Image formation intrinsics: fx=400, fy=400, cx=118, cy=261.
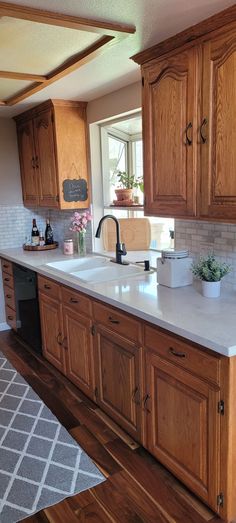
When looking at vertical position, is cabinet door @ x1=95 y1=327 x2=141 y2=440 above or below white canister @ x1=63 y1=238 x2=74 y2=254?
below

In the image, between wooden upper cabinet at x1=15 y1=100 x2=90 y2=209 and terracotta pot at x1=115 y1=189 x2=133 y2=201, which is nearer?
terracotta pot at x1=115 y1=189 x2=133 y2=201

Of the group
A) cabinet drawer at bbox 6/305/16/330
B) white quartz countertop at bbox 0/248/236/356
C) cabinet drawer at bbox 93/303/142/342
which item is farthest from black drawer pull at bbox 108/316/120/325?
cabinet drawer at bbox 6/305/16/330

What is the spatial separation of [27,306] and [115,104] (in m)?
1.85

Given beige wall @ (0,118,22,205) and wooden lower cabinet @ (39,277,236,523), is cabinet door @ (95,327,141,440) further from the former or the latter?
beige wall @ (0,118,22,205)

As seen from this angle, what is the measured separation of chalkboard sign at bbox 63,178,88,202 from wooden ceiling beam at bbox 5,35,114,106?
0.76m

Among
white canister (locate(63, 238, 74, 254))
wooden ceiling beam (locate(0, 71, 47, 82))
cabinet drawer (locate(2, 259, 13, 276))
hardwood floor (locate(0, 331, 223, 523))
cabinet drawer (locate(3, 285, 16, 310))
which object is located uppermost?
wooden ceiling beam (locate(0, 71, 47, 82))

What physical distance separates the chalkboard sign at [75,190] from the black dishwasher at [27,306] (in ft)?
2.38

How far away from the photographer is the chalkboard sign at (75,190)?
11.3 feet

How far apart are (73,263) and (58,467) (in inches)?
63.9

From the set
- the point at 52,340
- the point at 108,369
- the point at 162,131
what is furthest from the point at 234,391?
the point at 52,340

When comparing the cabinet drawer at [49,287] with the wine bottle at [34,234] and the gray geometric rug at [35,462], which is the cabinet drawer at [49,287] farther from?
the wine bottle at [34,234]

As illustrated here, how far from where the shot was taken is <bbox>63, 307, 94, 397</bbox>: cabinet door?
2.58 m

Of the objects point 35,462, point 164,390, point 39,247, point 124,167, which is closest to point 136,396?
point 164,390

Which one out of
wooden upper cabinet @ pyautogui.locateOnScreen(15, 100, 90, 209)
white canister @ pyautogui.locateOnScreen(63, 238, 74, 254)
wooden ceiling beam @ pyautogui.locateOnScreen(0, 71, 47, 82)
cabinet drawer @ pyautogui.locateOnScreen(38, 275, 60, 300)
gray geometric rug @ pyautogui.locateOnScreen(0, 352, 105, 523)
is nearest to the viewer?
gray geometric rug @ pyautogui.locateOnScreen(0, 352, 105, 523)
